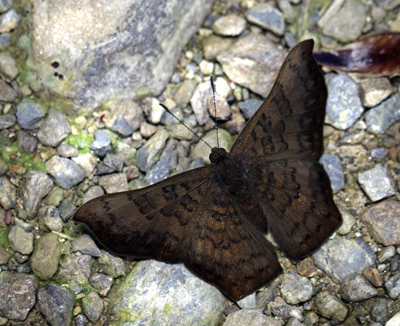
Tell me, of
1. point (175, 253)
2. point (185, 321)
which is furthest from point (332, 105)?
point (185, 321)

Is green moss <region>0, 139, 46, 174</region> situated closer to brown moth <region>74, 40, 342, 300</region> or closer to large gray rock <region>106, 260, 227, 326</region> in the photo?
brown moth <region>74, 40, 342, 300</region>

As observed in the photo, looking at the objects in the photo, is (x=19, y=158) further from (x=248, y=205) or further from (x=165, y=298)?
(x=248, y=205)

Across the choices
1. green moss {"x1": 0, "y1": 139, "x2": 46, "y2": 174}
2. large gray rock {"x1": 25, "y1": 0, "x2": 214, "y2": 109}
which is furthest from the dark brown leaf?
green moss {"x1": 0, "y1": 139, "x2": 46, "y2": 174}

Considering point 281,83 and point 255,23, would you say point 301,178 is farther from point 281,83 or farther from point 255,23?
point 255,23

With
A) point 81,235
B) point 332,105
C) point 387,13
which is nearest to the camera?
point 81,235

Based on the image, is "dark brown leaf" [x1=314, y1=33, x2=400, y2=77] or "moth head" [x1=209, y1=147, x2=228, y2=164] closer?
"moth head" [x1=209, y1=147, x2=228, y2=164]

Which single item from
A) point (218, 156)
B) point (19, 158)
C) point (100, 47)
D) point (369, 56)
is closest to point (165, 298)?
point (218, 156)
